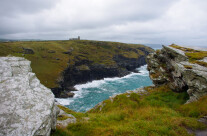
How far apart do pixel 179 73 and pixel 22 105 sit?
18863 millimetres

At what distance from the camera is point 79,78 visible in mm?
114188

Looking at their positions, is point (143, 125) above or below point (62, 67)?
above

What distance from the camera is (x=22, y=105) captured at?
19.3 feet

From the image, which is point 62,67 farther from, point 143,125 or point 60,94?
point 143,125

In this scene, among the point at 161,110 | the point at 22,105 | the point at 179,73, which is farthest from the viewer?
the point at 179,73

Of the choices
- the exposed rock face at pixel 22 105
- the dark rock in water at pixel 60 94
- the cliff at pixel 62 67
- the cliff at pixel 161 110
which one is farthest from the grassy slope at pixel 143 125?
the cliff at pixel 62 67

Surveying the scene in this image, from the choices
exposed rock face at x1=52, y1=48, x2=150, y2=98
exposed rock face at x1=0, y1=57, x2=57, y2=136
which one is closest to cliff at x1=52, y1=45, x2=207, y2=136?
exposed rock face at x1=0, y1=57, x2=57, y2=136

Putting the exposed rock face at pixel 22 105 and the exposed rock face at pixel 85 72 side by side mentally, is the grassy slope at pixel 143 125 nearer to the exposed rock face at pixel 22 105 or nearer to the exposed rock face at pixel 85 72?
the exposed rock face at pixel 22 105

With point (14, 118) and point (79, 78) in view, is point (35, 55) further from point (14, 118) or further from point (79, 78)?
point (14, 118)

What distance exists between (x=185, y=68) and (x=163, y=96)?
217 inches

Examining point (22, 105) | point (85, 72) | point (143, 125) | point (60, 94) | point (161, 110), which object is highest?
point (22, 105)

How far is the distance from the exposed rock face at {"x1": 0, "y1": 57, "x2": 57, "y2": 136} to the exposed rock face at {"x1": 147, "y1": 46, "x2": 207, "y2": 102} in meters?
15.1

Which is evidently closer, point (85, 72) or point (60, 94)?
point (60, 94)

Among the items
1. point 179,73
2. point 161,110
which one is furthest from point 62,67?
point 161,110
